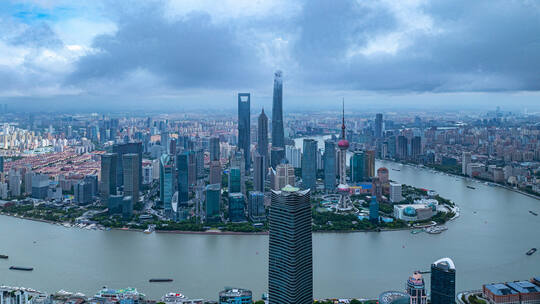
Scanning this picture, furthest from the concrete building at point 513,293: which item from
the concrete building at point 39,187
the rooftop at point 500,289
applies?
the concrete building at point 39,187

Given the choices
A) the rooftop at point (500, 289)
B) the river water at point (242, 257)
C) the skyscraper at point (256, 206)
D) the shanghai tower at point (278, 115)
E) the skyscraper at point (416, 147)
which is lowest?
the river water at point (242, 257)

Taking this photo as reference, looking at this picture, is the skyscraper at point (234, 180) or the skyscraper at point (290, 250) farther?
the skyscraper at point (234, 180)

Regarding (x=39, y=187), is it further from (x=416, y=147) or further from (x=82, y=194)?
(x=416, y=147)

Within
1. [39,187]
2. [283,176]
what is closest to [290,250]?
[283,176]

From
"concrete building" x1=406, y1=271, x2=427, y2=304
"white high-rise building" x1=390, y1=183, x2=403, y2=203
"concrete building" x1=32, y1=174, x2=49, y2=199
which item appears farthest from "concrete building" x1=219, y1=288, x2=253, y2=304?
"concrete building" x1=32, y1=174, x2=49, y2=199

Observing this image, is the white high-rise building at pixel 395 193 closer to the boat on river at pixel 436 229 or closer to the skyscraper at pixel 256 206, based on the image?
the boat on river at pixel 436 229

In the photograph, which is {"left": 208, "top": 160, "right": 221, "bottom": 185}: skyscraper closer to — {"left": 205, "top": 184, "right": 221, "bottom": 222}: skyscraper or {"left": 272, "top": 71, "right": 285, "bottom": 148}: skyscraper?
{"left": 205, "top": 184, "right": 221, "bottom": 222}: skyscraper

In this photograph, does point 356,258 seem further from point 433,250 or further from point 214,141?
point 214,141

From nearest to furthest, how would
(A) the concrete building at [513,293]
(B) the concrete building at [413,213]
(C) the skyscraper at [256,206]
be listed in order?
(A) the concrete building at [513,293] < (B) the concrete building at [413,213] < (C) the skyscraper at [256,206]
